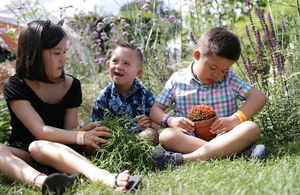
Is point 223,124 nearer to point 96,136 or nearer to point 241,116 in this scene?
point 241,116

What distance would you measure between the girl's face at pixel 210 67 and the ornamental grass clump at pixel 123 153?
0.73m

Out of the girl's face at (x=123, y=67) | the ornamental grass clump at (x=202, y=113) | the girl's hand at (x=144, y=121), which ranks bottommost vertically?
the girl's hand at (x=144, y=121)

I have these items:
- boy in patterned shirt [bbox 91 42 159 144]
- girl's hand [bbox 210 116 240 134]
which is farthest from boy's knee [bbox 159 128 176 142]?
boy in patterned shirt [bbox 91 42 159 144]

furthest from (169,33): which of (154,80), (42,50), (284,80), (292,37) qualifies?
(42,50)

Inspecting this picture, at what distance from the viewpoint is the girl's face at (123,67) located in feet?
10.1

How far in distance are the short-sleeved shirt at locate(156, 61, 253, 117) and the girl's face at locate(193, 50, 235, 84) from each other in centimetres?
8

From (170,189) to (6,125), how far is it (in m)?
2.24

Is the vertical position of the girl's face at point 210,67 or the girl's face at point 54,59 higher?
the girl's face at point 54,59

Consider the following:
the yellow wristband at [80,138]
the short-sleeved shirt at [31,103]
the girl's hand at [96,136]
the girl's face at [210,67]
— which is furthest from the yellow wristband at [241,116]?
the short-sleeved shirt at [31,103]

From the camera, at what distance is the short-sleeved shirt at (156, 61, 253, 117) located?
2883 mm

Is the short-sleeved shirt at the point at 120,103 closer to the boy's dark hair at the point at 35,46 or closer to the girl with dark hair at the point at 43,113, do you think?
the girl with dark hair at the point at 43,113

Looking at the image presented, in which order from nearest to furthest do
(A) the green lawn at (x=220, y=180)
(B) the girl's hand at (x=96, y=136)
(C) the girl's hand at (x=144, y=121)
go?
→ 1. (A) the green lawn at (x=220, y=180)
2. (B) the girl's hand at (x=96, y=136)
3. (C) the girl's hand at (x=144, y=121)

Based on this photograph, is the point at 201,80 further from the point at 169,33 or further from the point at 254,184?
the point at 169,33

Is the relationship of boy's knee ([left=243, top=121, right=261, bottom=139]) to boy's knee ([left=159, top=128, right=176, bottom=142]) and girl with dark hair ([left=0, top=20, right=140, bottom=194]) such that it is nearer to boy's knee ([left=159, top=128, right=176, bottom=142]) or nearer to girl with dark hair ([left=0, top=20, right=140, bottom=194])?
boy's knee ([left=159, top=128, right=176, bottom=142])
